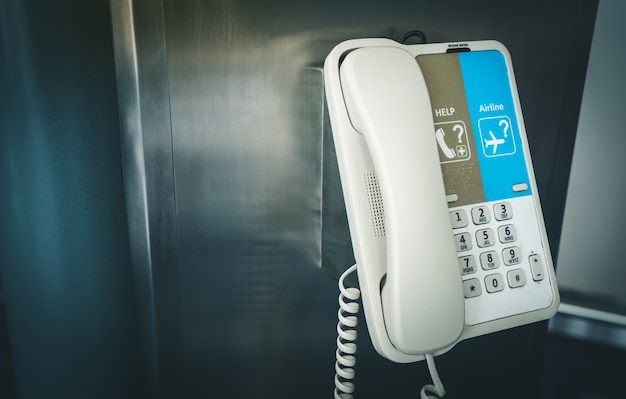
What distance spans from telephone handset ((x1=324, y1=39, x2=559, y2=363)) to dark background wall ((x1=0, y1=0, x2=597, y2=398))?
0.07m

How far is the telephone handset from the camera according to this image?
0.45m

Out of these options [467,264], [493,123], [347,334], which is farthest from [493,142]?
Result: [347,334]

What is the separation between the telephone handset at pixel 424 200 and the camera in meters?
0.45

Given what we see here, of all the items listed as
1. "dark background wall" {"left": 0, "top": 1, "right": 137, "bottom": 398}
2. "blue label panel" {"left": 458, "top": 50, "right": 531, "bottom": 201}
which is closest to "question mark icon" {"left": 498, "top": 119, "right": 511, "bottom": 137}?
"blue label panel" {"left": 458, "top": 50, "right": 531, "bottom": 201}

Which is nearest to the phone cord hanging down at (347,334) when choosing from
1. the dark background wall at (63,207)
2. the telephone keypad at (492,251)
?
the telephone keypad at (492,251)

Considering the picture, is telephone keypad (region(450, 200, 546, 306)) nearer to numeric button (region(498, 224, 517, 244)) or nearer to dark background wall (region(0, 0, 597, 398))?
numeric button (region(498, 224, 517, 244))

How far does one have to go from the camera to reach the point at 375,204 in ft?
1.53

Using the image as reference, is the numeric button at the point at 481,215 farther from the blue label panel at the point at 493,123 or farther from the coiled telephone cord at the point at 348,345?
the coiled telephone cord at the point at 348,345

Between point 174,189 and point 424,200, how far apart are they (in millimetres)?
213

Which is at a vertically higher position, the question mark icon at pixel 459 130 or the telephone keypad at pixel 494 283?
the question mark icon at pixel 459 130

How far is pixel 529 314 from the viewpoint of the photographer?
52 cm

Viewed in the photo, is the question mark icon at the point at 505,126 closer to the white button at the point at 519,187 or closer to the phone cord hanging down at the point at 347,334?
the white button at the point at 519,187

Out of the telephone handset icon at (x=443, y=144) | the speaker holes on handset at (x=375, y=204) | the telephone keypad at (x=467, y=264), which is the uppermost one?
the telephone handset icon at (x=443, y=144)

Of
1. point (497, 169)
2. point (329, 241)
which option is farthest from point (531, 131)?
point (329, 241)
